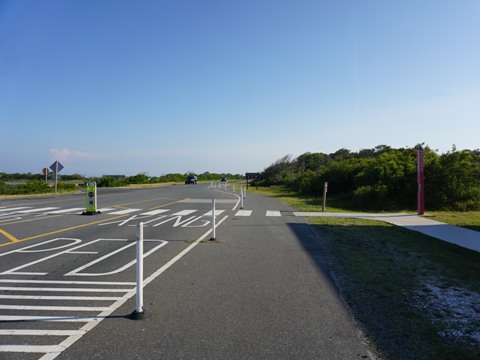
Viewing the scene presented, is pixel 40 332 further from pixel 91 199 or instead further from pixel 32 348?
pixel 91 199

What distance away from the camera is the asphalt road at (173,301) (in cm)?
387

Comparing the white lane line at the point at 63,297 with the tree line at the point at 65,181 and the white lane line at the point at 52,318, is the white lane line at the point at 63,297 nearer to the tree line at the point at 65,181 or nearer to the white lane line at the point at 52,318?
the white lane line at the point at 52,318

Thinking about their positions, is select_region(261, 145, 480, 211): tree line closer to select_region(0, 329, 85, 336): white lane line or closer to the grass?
the grass

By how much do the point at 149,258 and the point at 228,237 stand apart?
11.0 ft

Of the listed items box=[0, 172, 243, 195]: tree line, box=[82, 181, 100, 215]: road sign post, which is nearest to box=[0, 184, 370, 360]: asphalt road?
box=[82, 181, 100, 215]: road sign post

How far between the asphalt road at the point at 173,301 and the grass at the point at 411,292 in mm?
354

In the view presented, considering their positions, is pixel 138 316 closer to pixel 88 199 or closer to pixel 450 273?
pixel 450 273

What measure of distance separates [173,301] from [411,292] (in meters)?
3.67

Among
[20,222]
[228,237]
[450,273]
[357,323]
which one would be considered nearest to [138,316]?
[357,323]

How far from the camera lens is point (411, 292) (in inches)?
232

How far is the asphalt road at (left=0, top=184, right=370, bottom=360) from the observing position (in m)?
3.87

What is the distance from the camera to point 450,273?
7.05 meters

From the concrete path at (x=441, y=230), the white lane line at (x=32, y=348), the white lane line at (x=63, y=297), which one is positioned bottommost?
the white lane line at (x=32, y=348)

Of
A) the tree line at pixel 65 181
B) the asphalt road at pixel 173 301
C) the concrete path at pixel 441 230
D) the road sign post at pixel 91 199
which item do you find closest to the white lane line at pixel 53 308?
the asphalt road at pixel 173 301
